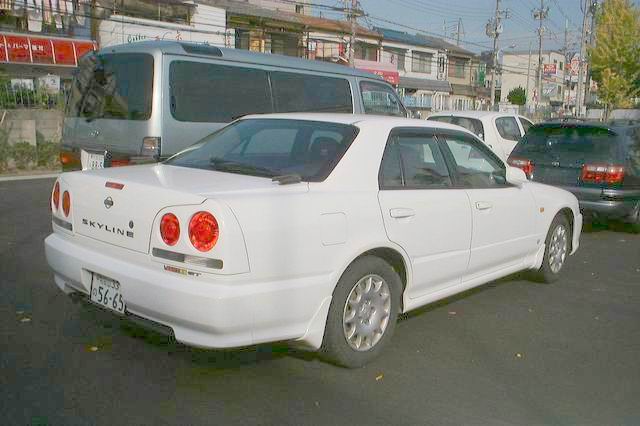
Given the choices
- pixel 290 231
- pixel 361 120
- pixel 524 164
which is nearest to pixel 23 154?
pixel 524 164

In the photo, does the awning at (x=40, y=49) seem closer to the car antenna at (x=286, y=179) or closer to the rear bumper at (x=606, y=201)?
the rear bumper at (x=606, y=201)

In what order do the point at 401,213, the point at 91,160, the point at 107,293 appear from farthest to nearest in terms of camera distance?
the point at 91,160 < the point at 401,213 < the point at 107,293

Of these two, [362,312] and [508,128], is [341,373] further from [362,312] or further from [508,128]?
[508,128]

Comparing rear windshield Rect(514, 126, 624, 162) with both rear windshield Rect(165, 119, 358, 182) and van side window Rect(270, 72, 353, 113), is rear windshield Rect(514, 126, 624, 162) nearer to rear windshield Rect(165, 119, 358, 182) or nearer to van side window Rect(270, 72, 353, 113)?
van side window Rect(270, 72, 353, 113)

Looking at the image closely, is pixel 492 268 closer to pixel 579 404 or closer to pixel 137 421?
pixel 579 404

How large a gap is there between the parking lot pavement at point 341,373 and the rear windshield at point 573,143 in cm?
358

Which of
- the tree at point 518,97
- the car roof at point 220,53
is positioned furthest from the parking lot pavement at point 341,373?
the tree at point 518,97

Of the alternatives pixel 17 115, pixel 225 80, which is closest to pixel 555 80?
pixel 17 115

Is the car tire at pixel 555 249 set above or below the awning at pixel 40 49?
below

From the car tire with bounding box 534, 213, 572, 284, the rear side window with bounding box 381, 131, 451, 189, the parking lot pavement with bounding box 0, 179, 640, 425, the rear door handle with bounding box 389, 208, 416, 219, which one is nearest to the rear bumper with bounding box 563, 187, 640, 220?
the car tire with bounding box 534, 213, 572, 284

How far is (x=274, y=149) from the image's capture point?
4590 mm

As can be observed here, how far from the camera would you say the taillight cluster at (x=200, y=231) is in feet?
11.0

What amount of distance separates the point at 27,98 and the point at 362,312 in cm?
1573

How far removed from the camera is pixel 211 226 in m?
3.37
